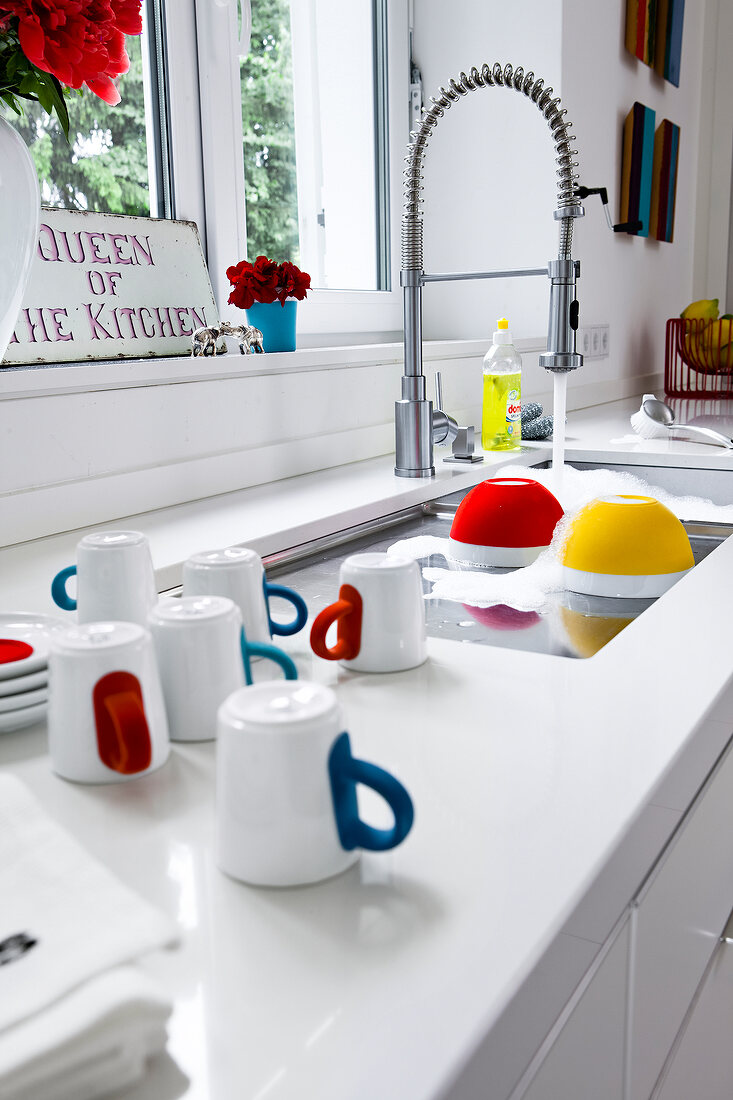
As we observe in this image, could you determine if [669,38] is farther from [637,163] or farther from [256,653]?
[256,653]

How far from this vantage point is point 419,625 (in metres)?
0.68

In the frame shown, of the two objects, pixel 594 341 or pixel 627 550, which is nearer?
pixel 627 550

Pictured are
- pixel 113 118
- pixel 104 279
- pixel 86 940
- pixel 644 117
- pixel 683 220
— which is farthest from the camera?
pixel 683 220

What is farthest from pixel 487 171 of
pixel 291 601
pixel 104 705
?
pixel 104 705

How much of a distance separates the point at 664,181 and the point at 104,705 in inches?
117

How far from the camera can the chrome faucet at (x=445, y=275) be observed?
1279 mm

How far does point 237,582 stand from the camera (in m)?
0.65

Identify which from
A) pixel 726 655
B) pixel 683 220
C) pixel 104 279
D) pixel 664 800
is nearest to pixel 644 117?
pixel 683 220

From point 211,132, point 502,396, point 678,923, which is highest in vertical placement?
point 211,132

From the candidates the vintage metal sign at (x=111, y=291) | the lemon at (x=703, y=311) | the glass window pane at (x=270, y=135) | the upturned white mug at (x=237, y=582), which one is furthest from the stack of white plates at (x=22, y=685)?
the lemon at (x=703, y=311)

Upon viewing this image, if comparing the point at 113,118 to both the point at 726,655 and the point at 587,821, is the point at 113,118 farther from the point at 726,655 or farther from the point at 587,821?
the point at 587,821

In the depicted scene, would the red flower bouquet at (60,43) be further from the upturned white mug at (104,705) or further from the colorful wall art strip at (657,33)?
the colorful wall art strip at (657,33)

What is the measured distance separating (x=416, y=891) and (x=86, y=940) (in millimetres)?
135

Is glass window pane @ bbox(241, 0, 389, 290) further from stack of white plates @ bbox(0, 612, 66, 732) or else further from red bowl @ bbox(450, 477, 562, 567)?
stack of white plates @ bbox(0, 612, 66, 732)
